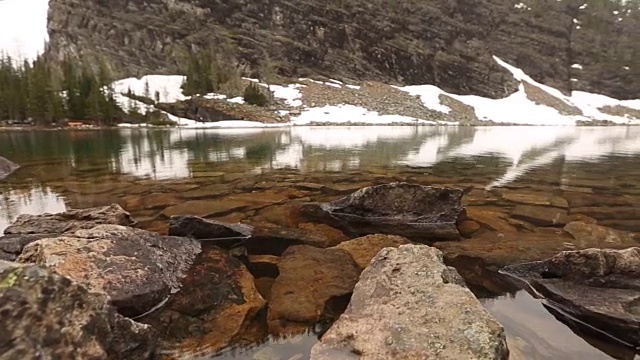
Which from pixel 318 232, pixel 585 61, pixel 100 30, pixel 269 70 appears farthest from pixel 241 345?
pixel 585 61

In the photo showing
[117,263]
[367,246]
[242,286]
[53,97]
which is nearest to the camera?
[117,263]

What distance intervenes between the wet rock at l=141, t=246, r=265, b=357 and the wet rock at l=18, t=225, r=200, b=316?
28 centimetres

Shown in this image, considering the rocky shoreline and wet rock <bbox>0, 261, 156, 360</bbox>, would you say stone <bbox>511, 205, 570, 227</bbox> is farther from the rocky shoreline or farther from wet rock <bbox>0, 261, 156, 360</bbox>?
wet rock <bbox>0, 261, 156, 360</bbox>

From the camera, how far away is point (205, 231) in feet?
29.9

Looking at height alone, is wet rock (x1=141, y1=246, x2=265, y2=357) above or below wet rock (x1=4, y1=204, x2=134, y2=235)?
below

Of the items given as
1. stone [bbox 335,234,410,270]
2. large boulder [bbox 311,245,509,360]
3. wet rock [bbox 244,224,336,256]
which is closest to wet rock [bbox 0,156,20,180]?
wet rock [bbox 244,224,336,256]

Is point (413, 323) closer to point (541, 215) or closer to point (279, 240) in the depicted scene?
point (279, 240)

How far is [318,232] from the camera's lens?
998 cm

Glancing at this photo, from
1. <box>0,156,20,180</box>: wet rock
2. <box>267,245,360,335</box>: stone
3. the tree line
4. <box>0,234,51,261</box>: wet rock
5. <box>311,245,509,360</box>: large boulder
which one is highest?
the tree line

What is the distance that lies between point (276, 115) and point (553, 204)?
72583 mm

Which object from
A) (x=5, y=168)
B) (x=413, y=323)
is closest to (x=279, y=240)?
(x=413, y=323)

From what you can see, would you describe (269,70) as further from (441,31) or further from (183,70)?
(441,31)

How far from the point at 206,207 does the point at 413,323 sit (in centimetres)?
921

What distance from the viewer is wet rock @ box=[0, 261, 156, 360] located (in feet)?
9.65
